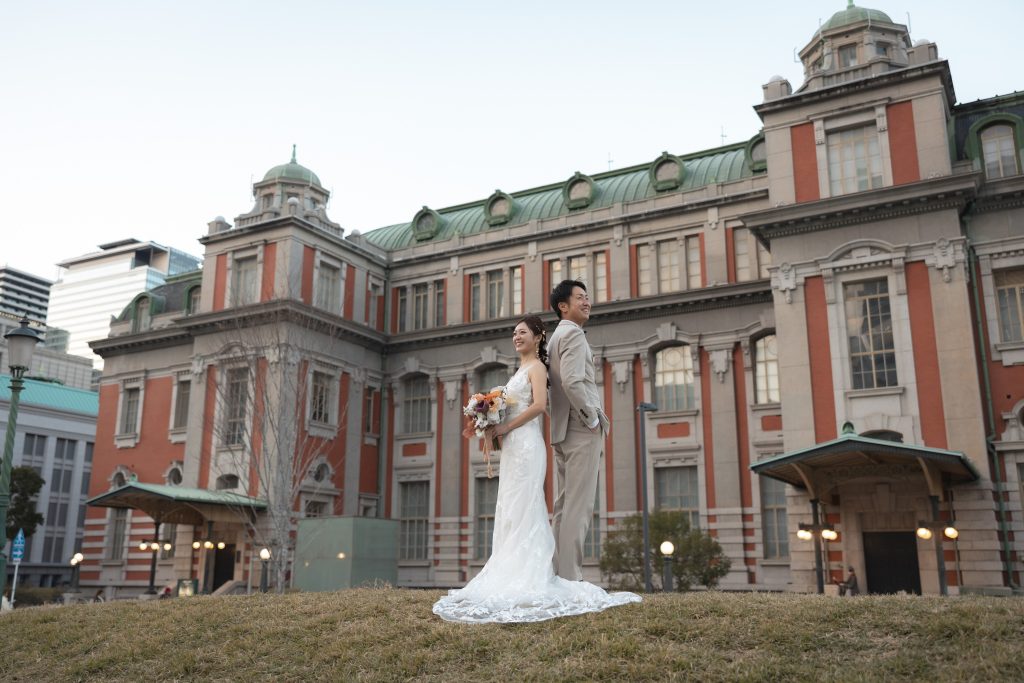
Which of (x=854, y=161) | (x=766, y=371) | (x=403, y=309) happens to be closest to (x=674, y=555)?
(x=766, y=371)

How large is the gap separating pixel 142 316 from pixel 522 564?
3793 centimetres

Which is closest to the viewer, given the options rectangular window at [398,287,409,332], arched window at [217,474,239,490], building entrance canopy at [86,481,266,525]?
building entrance canopy at [86,481,266,525]

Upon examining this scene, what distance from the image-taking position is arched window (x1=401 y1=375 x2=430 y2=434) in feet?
123

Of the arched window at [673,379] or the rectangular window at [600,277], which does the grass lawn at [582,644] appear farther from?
the rectangular window at [600,277]

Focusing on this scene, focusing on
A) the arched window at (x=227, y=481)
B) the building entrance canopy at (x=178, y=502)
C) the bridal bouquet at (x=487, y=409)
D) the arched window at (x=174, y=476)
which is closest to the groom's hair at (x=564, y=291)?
the bridal bouquet at (x=487, y=409)

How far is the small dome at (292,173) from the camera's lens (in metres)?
37.4

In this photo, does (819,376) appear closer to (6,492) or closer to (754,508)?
(754,508)

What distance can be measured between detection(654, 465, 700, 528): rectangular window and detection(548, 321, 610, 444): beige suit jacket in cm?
2264

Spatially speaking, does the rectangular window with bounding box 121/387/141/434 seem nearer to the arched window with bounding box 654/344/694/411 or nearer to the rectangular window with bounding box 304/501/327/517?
the rectangular window with bounding box 304/501/327/517

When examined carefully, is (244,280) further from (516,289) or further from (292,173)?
(516,289)

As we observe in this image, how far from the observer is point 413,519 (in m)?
36.4

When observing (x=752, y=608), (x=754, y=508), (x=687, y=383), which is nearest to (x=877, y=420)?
(x=754, y=508)

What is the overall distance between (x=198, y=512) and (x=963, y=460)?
956 inches

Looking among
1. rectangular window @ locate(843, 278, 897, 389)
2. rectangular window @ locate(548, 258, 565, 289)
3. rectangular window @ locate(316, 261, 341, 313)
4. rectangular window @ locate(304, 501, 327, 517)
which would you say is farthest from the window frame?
rectangular window @ locate(304, 501, 327, 517)
